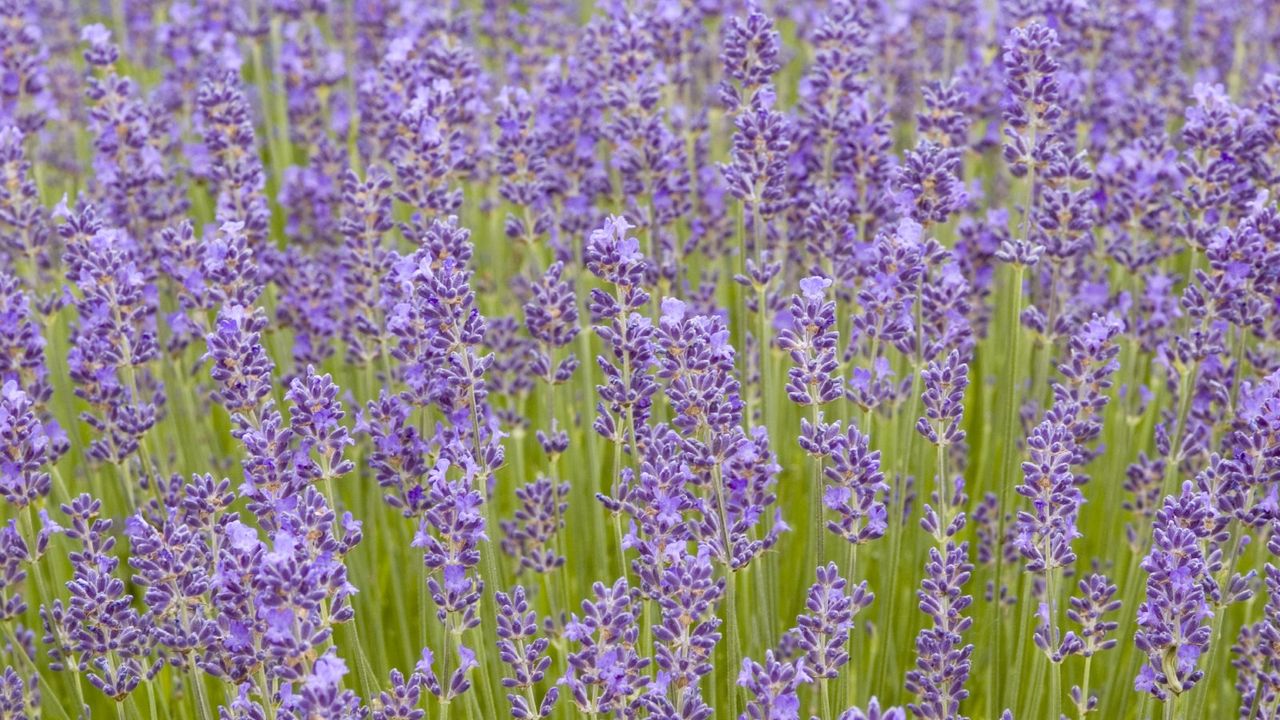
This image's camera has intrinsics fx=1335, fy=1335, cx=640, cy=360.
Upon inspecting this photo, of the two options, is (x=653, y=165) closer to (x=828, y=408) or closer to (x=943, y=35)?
(x=828, y=408)

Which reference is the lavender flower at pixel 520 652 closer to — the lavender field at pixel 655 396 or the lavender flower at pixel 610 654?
the lavender field at pixel 655 396

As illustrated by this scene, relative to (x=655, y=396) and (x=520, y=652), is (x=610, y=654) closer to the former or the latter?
(x=520, y=652)

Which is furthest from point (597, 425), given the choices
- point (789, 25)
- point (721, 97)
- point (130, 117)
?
point (789, 25)

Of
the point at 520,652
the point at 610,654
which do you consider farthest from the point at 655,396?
the point at 610,654

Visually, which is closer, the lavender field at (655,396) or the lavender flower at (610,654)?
the lavender flower at (610,654)

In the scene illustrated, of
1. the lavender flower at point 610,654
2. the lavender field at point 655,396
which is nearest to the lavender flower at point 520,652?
the lavender field at point 655,396

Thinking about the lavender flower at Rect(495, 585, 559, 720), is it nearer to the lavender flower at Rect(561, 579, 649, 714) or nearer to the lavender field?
the lavender field

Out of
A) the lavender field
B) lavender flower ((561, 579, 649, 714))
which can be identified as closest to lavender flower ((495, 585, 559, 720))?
the lavender field

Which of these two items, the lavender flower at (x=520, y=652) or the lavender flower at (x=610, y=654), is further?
the lavender flower at (x=520, y=652)
